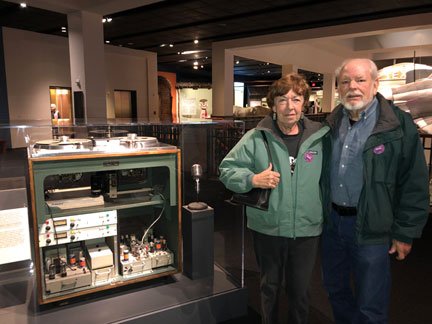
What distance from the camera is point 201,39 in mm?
12031

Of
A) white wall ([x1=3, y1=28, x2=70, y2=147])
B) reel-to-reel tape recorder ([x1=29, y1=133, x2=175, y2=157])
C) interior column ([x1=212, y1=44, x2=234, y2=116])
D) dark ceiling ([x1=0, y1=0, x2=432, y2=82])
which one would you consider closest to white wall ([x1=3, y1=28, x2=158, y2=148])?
white wall ([x1=3, y1=28, x2=70, y2=147])

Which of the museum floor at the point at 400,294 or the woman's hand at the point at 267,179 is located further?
the museum floor at the point at 400,294

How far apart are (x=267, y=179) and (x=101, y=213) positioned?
124 cm

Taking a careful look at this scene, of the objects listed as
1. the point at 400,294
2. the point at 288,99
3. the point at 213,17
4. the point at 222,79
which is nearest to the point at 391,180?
the point at 288,99

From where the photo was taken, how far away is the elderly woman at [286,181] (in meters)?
1.81

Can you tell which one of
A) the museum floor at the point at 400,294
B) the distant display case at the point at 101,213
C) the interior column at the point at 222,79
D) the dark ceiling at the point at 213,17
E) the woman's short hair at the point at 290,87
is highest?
the dark ceiling at the point at 213,17

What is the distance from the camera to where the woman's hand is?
68.7 inches

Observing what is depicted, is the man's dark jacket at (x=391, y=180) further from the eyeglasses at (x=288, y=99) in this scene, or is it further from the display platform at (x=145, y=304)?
the display platform at (x=145, y=304)

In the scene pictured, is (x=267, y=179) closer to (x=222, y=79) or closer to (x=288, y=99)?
(x=288, y=99)

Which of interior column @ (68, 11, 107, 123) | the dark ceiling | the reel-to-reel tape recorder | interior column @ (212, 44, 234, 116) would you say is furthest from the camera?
interior column @ (212, 44, 234, 116)

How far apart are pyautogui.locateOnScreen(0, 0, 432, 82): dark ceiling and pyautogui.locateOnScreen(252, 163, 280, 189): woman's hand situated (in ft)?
22.4

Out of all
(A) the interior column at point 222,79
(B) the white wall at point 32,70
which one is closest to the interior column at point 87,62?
(B) the white wall at point 32,70

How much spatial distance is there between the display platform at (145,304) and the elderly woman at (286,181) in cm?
68

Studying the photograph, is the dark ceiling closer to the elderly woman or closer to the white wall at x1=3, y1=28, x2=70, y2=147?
the white wall at x1=3, y1=28, x2=70, y2=147
